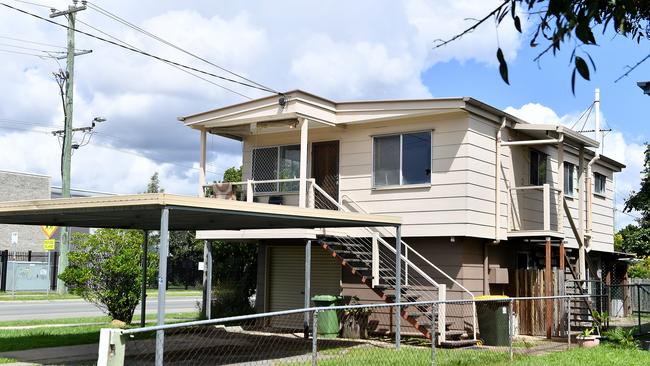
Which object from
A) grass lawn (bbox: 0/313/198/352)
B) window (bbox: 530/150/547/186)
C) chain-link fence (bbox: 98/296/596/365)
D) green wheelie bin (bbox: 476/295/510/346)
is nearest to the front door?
chain-link fence (bbox: 98/296/596/365)

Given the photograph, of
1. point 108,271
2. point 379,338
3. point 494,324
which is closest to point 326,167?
point 379,338

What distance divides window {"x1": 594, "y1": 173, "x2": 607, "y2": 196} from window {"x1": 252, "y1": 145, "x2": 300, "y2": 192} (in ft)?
35.7

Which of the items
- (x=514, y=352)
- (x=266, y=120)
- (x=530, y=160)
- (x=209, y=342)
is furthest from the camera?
(x=530, y=160)

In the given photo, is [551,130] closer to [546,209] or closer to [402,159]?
[546,209]

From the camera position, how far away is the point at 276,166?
21.1 m

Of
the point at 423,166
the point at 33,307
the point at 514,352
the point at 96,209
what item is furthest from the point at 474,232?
the point at 33,307

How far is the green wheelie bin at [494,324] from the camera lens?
16.1 meters

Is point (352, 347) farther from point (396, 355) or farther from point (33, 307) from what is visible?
point (33, 307)

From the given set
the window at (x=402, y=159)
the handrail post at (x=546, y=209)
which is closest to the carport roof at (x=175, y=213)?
the window at (x=402, y=159)

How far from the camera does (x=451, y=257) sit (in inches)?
705

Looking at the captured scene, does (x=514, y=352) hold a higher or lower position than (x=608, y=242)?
lower

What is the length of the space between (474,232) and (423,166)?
205cm

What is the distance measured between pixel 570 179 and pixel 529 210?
3309 mm

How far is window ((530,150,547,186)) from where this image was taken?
68.8ft
